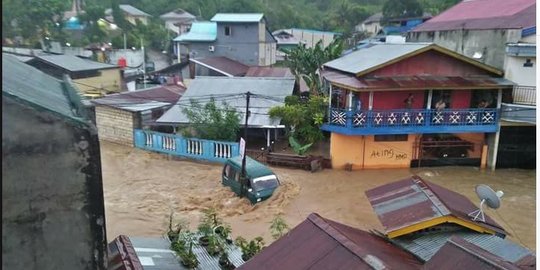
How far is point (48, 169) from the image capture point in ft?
11.7

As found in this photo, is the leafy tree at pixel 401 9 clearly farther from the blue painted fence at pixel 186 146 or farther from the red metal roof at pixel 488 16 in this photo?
the blue painted fence at pixel 186 146

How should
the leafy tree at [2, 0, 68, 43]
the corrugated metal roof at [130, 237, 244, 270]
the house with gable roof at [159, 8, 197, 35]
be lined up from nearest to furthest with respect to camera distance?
1. the corrugated metal roof at [130, 237, 244, 270]
2. the leafy tree at [2, 0, 68, 43]
3. the house with gable roof at [159, 8, 197, 35]

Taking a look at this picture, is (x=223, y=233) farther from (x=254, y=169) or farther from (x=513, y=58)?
(x=513, y=58)

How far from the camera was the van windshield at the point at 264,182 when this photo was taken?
15.7 meters

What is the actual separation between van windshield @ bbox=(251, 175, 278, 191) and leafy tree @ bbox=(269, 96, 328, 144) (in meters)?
5.02

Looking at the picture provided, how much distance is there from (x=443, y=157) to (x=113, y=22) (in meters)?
45.3

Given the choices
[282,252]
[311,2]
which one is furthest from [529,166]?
[311,2]

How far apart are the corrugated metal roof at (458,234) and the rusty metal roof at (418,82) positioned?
10.5 metres

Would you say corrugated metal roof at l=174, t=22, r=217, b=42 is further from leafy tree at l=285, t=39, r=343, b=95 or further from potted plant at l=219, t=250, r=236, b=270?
potted plant at l=219, t=250, r=236, b=270

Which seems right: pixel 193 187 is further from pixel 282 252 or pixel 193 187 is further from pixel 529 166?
pixel 529 166

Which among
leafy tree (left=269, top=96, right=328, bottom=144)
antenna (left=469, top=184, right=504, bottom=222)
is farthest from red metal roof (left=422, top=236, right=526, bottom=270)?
leafy tree (left=269, top=96, right=328, bottom=144)

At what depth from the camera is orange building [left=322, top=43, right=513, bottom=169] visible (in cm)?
1841

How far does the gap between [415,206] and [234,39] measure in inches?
1246

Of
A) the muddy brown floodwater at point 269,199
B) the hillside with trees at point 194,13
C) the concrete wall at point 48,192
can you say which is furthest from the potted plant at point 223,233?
the hillside with trees at point 194,13
